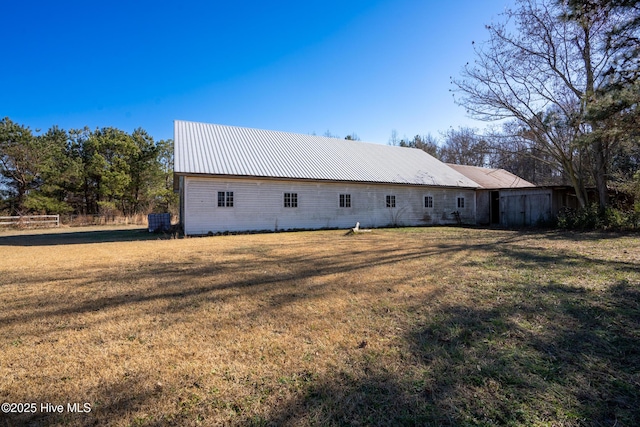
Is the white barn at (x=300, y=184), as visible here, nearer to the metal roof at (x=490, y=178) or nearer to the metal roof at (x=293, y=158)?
the metal roof at (x=293, y=158)

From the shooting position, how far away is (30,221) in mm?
A: 24000

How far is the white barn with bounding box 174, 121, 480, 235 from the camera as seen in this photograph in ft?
48.0

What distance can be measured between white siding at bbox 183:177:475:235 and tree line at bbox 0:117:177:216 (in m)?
20.9

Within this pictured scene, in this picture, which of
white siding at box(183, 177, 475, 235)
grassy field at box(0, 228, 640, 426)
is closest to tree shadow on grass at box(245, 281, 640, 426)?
grassy field at box(0, 228, 640, 426)

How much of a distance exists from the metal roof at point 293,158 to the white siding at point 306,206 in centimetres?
53

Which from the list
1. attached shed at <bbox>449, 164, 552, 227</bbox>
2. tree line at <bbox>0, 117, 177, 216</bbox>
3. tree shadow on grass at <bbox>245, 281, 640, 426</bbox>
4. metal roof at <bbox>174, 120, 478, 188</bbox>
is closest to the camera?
tree shadow on grass at <bbox>245, 281, 640, 426</bbox>

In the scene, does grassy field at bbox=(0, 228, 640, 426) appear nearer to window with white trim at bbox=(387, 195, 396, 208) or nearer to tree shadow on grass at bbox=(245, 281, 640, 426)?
tree shadow on grass at bbox=(245, 281, 640, 426)

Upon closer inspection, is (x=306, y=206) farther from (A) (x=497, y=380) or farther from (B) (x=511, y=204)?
(A) (x=497, y=380)

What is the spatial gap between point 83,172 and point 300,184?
26.5 metres

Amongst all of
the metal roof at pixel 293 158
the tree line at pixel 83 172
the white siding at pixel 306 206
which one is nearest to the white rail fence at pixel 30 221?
the tree line at pixel 83 172

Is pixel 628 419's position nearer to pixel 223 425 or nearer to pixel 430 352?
pixel 430 352

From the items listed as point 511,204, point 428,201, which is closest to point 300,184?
point 428,201

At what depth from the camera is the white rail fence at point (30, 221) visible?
2319 cm

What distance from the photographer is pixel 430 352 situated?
2904 mm
